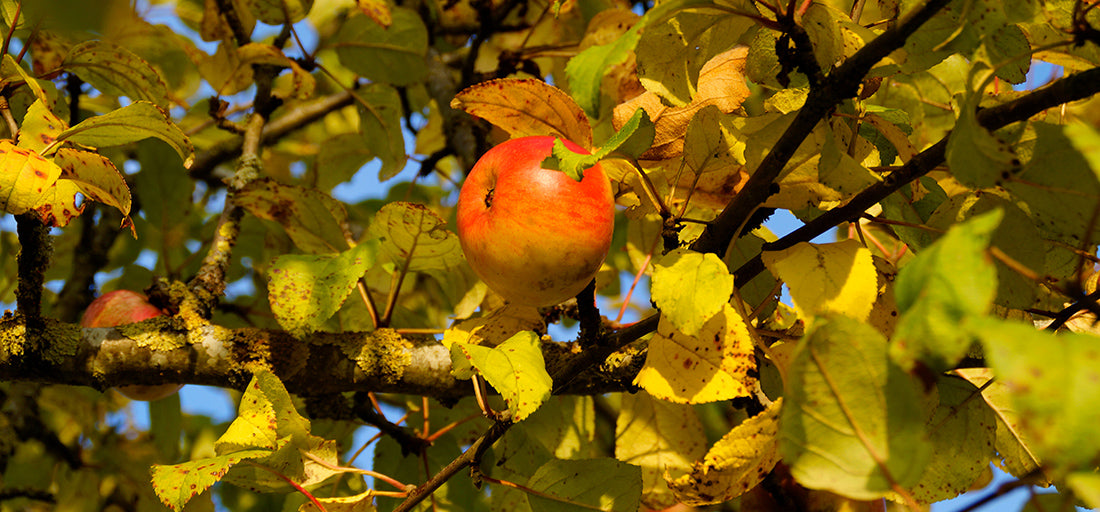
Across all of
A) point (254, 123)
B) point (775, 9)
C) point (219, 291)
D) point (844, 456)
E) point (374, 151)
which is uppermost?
point (254, 123)

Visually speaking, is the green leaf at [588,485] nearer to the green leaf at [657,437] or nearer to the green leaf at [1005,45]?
the green leaf at [657,437]

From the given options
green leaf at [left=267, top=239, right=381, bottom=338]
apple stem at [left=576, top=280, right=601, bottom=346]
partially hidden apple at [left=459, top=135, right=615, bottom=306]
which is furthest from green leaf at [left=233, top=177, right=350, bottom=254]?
apple stem at [left=576, top=280, right=601, bottom=346]

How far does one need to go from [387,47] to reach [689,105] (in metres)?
0.92

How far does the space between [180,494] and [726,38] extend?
81 cm

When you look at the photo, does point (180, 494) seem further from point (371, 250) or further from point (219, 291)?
point (219, 291)

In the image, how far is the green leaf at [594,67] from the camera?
2.16 ft

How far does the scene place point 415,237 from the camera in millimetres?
1234

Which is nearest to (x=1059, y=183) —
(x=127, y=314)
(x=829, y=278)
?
(x=829, y=278)

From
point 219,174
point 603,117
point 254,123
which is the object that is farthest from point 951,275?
point 219,174

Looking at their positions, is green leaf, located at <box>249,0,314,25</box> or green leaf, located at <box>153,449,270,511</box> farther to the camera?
green leaf, located at <box>249,0,314,25</box>

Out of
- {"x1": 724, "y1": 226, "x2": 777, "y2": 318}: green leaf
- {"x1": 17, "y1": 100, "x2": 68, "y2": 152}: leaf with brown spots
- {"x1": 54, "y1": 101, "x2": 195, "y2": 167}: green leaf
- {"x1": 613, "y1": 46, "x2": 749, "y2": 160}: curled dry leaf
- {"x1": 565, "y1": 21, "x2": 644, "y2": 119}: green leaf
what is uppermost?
{"x1": 17, "y1": 100, "x2": 68, "y2": 152}: leaf with brown spots

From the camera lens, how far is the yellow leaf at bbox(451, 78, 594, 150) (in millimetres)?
962

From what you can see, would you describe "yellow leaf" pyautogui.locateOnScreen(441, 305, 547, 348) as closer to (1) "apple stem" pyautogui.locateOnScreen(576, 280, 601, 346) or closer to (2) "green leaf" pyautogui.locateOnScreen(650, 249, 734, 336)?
(1) "apple stem" pyautogui.locateOnScreen(576, 280, 601, 346)

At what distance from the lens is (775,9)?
0.79 m
